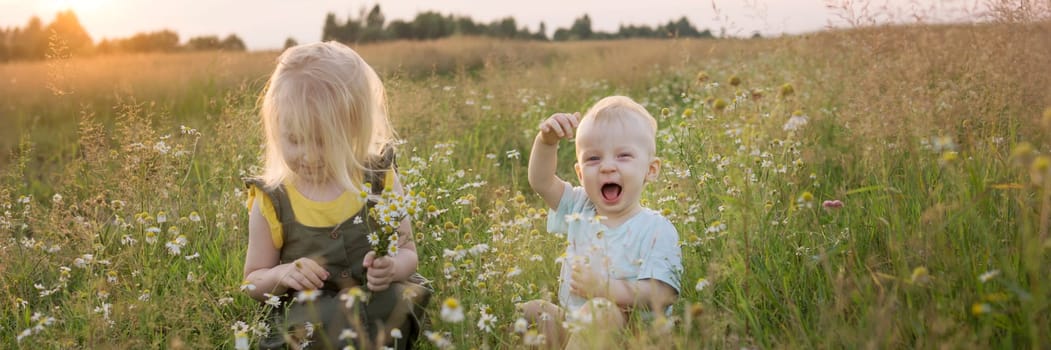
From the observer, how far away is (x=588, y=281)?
2.32 meters

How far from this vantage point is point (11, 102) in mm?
7852

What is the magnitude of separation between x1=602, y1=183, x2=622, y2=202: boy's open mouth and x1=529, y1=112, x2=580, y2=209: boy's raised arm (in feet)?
0.70

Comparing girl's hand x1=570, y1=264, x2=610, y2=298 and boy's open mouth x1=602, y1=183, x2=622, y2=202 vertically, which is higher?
boy's open mouth x1=602, y1=183, x2=622, y2=202

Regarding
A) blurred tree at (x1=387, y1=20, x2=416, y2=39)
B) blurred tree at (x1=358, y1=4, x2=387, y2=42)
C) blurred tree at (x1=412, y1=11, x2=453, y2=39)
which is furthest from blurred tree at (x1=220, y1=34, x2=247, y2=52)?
blurred tree at (x1=412, y1=11, x2=453, y2=39)

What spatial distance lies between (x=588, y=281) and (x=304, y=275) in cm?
102

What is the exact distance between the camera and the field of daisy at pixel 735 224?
7.76 ft

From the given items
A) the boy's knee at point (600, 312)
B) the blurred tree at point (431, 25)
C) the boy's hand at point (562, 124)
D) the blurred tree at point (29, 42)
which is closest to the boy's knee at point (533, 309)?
the boy's knee at point (600, 312)

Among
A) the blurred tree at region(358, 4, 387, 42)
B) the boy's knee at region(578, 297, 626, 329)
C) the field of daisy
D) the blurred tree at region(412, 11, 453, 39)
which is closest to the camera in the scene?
the boy's knee at region(578, 297, 626, 329)

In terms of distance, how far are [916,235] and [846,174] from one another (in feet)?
5.90

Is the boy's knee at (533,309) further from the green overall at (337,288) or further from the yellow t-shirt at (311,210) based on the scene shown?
the yellow t-shirt at (311,210)

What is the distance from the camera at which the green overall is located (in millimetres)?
2961

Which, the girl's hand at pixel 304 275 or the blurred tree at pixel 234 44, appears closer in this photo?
the girl's hand at pixel 304 275

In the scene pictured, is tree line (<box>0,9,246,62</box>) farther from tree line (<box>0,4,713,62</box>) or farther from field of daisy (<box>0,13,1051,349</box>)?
field of daisy (<box>0,13,1051,349</box>)

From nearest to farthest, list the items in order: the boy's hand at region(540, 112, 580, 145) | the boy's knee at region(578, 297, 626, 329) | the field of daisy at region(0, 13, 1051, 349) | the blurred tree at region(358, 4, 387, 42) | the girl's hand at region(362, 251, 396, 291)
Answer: the boy's knee at region(578, 297, 626, 329) → the field of daisy at region(0, 13, 1051, 349) → the girl's hand at region(362, 251, 396, 291) → the boy's hand at region(540, 112, 580, 145) → the blurred tree at region(358, 4, 387, 42)
